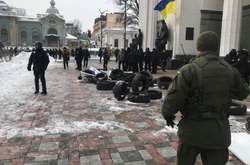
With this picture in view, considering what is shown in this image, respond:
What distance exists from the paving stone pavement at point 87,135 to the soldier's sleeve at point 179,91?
1.84 metres

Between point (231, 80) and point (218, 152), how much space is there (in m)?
0.63

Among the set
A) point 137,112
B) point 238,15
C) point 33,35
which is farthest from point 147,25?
point 33,35

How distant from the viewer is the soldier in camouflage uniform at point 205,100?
2.51 meters

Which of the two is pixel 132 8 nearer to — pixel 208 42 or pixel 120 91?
pixel 120 91

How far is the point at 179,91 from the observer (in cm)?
253

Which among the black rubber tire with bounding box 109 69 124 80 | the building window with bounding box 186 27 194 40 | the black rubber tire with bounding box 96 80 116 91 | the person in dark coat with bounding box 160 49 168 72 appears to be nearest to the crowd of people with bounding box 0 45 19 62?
the person in dark coat with bounding box 160 49 168 72

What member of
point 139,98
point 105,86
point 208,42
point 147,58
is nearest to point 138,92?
point 139,98

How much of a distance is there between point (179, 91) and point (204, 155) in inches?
26.1

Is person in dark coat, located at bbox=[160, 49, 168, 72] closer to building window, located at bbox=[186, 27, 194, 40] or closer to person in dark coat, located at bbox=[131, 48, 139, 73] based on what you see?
building window, located at bbox=[186, 27, 194, 40]

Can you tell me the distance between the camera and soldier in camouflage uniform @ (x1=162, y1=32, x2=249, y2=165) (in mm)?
2508

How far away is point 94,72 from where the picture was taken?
13031mm

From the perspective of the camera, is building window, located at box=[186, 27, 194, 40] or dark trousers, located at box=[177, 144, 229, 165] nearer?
dark trousers, located at box=[177, 144, 229, 165]

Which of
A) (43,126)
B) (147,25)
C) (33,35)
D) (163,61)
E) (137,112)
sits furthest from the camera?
(33,35)

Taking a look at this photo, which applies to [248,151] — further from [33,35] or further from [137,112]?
[33,35]
